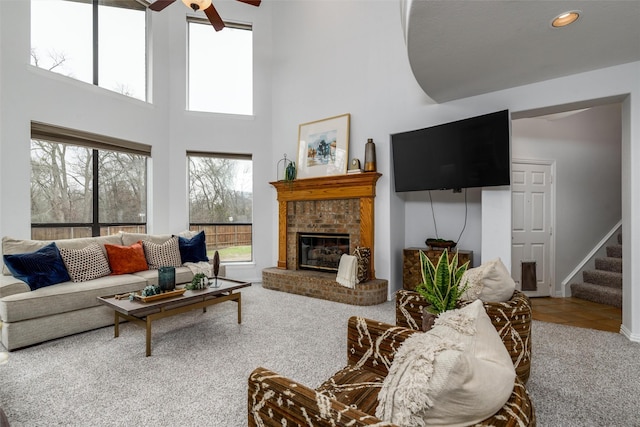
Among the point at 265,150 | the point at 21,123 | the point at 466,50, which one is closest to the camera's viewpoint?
the point at 466,50

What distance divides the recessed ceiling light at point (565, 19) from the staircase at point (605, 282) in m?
3.63

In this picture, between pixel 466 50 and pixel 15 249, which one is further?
pixel 15 249

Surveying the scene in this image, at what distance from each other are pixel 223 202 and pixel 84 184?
76.1 inches

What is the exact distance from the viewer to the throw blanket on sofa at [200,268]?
162 inches

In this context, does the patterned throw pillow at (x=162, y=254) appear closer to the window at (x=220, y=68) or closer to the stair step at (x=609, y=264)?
the window at (x=220, y=68)

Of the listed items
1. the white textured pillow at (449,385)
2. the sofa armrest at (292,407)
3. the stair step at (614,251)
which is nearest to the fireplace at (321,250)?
the sofa armrest at (292,407)

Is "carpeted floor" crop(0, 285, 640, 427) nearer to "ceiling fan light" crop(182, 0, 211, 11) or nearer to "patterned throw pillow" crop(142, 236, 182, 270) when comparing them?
"patterned throw pillow" crop(142, 236, 182, 270)

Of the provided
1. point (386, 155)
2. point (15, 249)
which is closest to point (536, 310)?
point (386, 155)

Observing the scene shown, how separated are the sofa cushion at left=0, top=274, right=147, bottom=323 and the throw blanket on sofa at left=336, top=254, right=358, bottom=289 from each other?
243 centimetres

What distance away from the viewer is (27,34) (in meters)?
3.50

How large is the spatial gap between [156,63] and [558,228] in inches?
263

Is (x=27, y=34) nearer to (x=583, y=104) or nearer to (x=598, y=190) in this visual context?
(x=583, y=104)

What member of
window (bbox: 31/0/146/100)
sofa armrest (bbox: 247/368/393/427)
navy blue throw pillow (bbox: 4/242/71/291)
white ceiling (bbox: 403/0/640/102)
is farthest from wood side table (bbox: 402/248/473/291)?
window (bbox: 31/0/146/100)

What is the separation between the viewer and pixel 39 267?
118 inches
